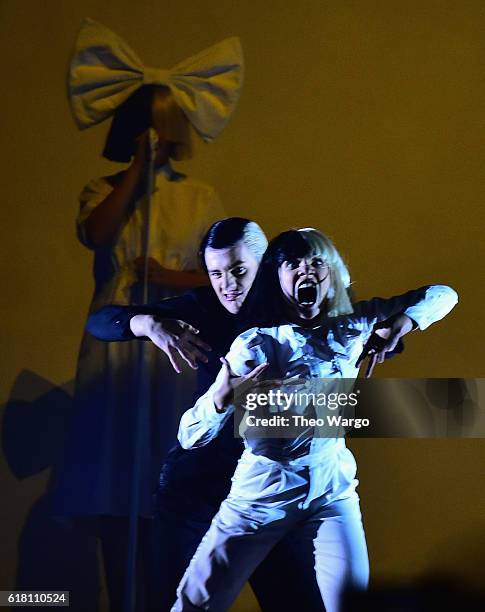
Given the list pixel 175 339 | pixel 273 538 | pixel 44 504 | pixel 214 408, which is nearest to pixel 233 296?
pixel 175 339

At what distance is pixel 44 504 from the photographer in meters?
2.38

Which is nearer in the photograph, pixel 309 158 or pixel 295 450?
pixel 295 450

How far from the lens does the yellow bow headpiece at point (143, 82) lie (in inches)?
98.3

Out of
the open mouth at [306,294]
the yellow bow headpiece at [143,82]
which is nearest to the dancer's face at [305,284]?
the open mouth at [306,294]

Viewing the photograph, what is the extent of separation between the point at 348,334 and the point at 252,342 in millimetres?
285

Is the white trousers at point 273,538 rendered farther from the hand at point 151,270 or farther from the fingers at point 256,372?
the hand at point 151,270

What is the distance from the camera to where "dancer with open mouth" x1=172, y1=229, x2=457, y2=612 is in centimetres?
230

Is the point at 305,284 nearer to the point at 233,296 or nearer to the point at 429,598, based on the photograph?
the point at 233,296

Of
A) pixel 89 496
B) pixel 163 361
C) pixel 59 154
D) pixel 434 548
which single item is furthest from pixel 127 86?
pixel 434 548

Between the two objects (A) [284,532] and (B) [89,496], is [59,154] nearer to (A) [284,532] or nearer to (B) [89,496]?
(B) [89,496]

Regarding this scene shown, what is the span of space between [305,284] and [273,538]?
2.42 feet

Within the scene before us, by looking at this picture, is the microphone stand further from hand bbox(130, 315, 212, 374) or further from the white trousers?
the white trousers

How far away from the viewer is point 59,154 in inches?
98.0

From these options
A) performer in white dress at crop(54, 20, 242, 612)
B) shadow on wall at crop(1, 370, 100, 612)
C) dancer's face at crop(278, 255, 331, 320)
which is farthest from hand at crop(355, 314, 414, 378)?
shadow on wall at crop(1, 370, 100, 612)
